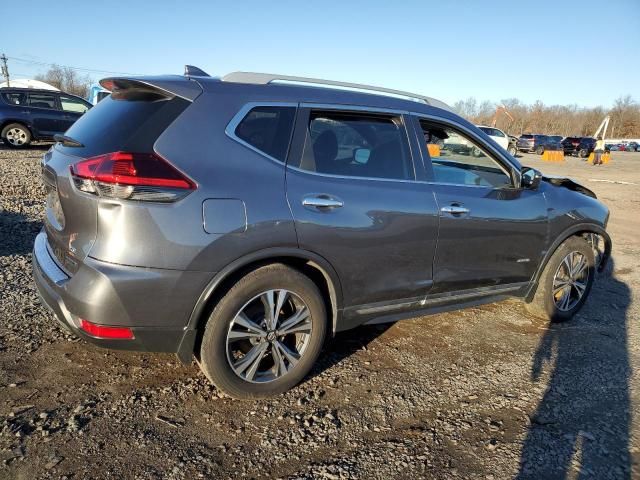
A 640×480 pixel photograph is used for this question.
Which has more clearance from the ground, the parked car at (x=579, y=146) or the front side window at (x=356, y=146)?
the parked car at (x=579, y=146)

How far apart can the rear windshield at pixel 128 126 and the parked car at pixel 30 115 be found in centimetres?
1247

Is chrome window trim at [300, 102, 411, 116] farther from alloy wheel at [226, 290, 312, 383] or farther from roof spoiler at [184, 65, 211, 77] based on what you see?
alloy wheel at [226, 290, 312, 383]

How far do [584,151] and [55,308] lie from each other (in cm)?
4422

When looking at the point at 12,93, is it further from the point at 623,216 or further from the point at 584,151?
the point at 584,151

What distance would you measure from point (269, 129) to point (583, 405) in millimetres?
2614

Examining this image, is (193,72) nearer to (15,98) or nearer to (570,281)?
(570,281)

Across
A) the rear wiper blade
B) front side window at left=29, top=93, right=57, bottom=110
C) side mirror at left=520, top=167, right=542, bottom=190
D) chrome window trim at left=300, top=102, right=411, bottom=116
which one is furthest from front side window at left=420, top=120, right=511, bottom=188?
front side window at left=29, top=93, right=57, bottom=110

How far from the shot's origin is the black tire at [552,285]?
4117 millimetres

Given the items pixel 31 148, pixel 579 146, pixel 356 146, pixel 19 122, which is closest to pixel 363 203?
pixel 356 146

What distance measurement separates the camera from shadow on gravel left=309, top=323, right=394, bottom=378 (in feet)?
10.8

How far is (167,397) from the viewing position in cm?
275

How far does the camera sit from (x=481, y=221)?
3.44 metres

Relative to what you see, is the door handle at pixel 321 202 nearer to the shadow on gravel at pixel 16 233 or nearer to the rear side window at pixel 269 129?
the rear side window at pixel 269 129

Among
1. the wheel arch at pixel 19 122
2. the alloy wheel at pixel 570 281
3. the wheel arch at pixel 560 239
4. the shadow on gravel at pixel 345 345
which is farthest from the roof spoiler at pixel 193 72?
the wheel arch at pixel 19 122
